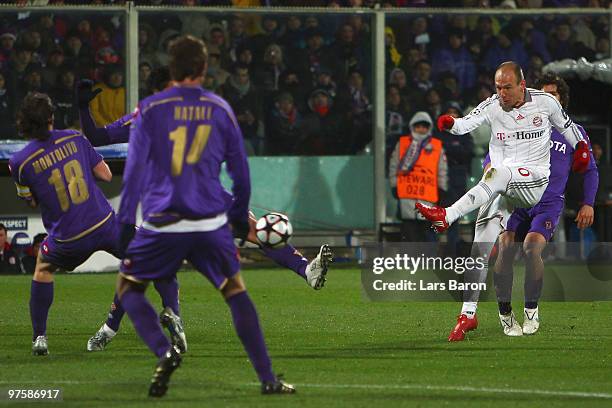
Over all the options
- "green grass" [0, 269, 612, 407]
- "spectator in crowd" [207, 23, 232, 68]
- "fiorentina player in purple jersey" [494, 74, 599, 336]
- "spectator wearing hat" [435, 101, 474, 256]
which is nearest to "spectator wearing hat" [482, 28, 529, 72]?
"spectator wearing hat" [435, 101, 474, 256]

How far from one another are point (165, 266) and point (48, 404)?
949 mm

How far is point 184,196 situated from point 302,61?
41.5ft

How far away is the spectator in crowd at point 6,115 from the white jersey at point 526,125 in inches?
374

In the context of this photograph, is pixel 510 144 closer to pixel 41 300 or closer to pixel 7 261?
pixel 41 300

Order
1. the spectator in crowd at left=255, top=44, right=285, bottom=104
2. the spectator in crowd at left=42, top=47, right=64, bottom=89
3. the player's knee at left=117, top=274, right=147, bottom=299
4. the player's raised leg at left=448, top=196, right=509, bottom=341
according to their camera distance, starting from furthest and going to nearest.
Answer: the spectator in crowd at left=255, top=44, right=285, bottom=104
the spectator in crowd at left=42, top=47, right=64, bottom=89
the player's raised leg at left=448, top=196, right=509, bottom=341
the player's knee at left=117, top=274, right=147, bottom=299

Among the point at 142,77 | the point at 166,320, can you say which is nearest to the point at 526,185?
the point at 166,320

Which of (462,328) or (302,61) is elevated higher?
(302,61)

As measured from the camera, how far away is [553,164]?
11.2 m

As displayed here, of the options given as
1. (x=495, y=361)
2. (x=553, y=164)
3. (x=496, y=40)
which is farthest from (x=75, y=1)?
(x=495, y=361)

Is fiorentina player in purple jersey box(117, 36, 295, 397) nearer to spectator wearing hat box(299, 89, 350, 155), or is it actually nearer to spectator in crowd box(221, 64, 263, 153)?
spectator in crowd box(221, 64, 263, 153)

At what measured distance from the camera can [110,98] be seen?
18.9m

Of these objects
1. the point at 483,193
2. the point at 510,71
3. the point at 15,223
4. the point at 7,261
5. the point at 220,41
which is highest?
the point at 510,71

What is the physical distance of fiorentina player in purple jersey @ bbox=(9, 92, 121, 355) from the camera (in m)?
9.38

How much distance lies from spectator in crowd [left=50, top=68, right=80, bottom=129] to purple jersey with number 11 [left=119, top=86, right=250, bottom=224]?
38.7 ft
